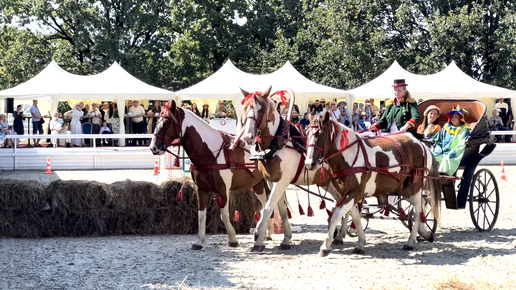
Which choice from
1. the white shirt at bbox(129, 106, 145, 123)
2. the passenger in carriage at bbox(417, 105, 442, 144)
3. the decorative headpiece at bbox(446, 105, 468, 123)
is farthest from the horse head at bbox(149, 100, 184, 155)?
the white shirt at bbox(129, 106, 145, 123)

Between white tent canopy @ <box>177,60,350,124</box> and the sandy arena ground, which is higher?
white tent canopy @ <box>177,60,350,124</box>

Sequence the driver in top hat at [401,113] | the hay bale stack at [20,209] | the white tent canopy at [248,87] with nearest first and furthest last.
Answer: the hay bale stack at [20,209] < the driver in top hat at [401,113] < the white tent canopy at [248,87]

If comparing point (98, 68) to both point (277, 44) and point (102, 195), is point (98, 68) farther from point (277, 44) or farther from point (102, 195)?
point (102, 195)

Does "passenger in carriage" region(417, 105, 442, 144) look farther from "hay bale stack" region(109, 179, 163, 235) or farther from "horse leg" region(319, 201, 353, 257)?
"hay bale stack" region(109, 179, 163, 235)

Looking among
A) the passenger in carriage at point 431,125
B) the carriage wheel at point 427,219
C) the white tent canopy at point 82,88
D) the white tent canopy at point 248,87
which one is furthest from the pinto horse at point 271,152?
the white tent canopy at point 82,88

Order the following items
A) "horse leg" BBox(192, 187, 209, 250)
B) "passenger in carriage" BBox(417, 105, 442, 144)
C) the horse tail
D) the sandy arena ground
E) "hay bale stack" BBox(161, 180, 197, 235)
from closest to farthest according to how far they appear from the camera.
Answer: the sandy arena ground → "horse leg" BBox(192, 187, 209, 250) → the horse tail → "hay bale stack" BBox(161, 180, 197, 235) → "passenger in carriage" BBox(417, 105, 442, 144)

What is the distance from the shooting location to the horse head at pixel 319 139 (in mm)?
9003

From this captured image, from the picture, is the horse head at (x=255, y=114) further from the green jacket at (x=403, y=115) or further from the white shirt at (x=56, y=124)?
the white shirt at (x=56, y=124)

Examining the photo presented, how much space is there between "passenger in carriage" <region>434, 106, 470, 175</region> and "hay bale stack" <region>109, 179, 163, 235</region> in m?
4.34

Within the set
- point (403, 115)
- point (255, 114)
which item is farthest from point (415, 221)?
point (255, 114)

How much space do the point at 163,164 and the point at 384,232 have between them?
32.4 feet

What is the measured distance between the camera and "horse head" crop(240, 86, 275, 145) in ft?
30.4

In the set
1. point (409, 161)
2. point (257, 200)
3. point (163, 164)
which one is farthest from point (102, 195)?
point (163, 164)

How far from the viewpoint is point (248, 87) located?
27.6m
